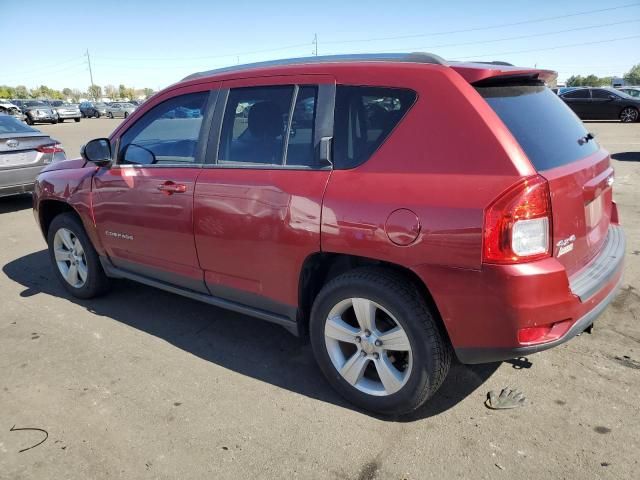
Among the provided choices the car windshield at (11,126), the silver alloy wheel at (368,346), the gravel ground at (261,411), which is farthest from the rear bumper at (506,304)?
the car windshield at (11,126)

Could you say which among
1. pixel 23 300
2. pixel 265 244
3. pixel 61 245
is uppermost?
pixel 265 244

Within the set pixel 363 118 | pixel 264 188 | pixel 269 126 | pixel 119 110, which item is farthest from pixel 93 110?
pixel 363 118

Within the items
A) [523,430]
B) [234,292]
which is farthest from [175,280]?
[523,430]

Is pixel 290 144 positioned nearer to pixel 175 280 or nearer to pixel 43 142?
pixel 175 280

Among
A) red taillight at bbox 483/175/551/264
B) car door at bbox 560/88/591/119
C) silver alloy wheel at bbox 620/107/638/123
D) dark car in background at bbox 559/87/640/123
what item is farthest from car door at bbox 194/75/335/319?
silver alloy wheel at bbox 620/107/638/123

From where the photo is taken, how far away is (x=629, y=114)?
2075 centimetres

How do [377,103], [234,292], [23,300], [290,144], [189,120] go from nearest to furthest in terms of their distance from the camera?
→ [377,103] < [290,144] < [234,292] < [189,120] < [23,300]

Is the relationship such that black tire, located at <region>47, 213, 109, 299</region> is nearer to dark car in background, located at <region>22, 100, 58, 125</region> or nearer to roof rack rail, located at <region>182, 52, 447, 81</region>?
roof rack rail, located at <region>182, 52, 447, 81</region>

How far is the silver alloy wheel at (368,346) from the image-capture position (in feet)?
8.57

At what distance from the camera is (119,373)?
10.7 ft

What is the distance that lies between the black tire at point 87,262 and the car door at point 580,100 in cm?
2172

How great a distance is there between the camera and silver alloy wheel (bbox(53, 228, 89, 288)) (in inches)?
174

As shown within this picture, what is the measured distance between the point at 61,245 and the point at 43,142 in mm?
4660

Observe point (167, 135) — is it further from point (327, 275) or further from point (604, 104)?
point (604, 104)
